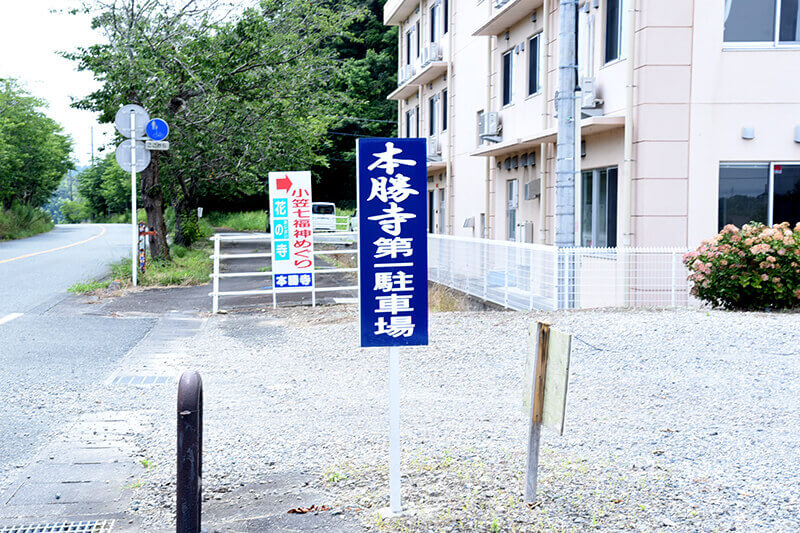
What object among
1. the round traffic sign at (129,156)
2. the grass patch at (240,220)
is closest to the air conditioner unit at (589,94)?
the round traffic sign at (129,156)

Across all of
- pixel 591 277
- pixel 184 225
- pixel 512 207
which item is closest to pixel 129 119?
pixel 591 277

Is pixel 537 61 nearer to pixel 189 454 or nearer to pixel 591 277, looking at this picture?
pixel 591 277

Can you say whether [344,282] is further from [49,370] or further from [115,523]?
[115,523]

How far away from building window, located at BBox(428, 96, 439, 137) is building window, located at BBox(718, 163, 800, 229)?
652 inches

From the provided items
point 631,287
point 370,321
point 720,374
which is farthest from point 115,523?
point 631,287

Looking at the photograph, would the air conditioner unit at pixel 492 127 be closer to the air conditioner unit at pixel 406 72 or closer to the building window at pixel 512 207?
the building window at pixel 512 207

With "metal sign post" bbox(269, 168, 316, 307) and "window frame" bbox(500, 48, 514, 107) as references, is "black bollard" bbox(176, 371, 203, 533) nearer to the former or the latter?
"metal sign post" bbox(269, 168, 316, 307)

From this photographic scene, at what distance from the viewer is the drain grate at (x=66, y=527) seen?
4.17 meters

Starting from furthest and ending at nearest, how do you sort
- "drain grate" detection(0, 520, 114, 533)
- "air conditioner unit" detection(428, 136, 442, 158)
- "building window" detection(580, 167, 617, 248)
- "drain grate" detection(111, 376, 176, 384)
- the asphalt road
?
"air conditioner unit" detection(428, 136, 442, 158) < "building window" detection(580, 167, 617, 248) < "drain grate" detection(111, 376, 176, 384) < the asphalt road < "drain grate" detection(0, 520, 114, 533)

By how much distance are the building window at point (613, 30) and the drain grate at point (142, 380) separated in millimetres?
10034

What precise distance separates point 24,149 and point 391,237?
4460 cm

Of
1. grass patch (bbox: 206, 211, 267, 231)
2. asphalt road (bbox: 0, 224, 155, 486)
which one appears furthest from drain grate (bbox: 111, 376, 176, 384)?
grass patch (bbox: 206, 211, 267, 231)

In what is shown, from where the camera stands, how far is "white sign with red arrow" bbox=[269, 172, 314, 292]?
501 inches

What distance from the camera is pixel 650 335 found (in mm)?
9352
